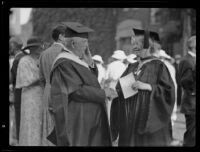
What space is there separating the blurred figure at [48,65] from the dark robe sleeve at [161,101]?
1171 millimetres

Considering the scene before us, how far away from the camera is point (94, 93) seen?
8938 millimetres

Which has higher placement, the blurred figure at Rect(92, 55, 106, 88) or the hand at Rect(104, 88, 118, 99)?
the blurred figure at Rect(92, 55, 106, 88)

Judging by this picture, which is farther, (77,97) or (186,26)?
(186,26)

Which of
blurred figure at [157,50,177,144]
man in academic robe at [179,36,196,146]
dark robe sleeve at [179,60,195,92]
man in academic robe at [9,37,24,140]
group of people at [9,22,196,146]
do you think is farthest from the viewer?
dark robe sleeve at [179,60,195,92]

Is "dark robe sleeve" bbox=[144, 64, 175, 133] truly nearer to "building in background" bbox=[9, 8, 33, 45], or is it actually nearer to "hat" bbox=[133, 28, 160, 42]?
"hat" bbox=[133, 28, 160, 42]

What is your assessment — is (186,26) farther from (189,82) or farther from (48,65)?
(48,65)

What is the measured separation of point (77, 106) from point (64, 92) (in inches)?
11.7

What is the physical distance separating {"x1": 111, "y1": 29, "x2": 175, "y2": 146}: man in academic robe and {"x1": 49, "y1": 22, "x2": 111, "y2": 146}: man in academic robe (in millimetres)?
309

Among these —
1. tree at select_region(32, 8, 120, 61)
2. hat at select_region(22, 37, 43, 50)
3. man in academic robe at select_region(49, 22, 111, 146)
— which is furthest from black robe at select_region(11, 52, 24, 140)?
man in academic robe at select_region(49, 22, 111, 146)

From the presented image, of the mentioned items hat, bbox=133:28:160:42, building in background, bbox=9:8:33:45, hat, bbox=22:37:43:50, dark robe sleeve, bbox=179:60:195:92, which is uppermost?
building in background, bbox=9:8:33:45

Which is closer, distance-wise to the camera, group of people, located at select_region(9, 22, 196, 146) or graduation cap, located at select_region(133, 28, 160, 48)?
group of people, located at select_region(9, 22, 196, 146)

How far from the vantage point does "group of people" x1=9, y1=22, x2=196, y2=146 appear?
29.2 feet

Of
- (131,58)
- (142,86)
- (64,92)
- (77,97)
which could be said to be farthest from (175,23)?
(64,92)
